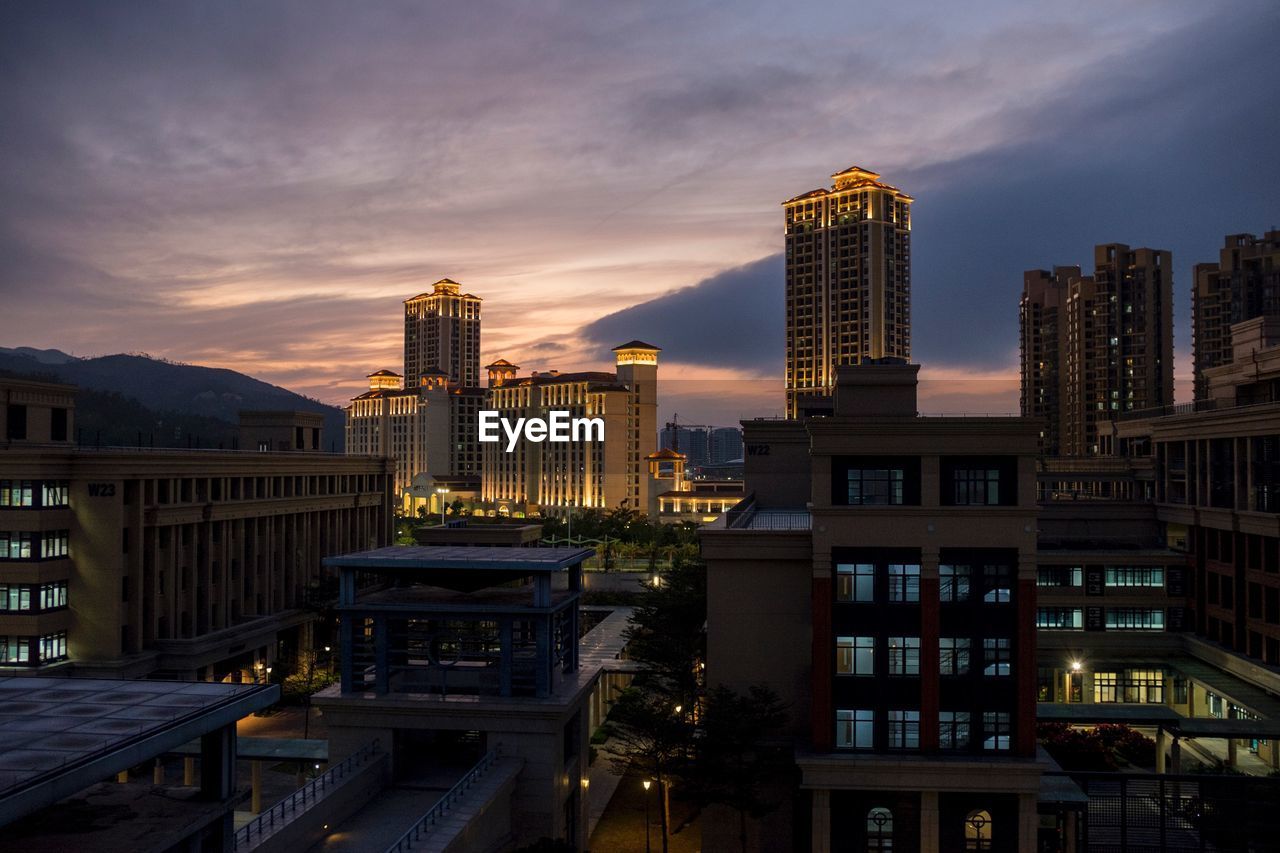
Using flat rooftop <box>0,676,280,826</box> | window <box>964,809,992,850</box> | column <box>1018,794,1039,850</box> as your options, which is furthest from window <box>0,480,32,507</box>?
column <box>1018,794,1039,850</box>

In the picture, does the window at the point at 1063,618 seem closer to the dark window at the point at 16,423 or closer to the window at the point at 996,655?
the window at the point at 996,655

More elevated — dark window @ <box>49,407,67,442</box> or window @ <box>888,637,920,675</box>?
dark window @ <box>49,407,67,442</box>

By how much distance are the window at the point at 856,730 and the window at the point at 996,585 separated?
5.67m

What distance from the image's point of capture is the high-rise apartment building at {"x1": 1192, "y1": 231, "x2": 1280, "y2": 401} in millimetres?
154375

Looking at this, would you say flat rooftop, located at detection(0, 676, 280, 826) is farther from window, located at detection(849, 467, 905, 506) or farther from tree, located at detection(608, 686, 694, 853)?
window, located at detection(849, 467, 905, 506)

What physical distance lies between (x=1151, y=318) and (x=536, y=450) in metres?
104

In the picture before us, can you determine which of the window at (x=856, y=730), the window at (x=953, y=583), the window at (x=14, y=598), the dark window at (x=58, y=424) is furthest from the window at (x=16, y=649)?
the window at (x=953, y=583)

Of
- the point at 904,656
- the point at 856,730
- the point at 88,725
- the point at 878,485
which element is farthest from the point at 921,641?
the point at 88,725

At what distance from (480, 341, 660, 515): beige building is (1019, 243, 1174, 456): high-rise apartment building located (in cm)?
6517

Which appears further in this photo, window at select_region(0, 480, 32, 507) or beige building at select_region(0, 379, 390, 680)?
beige building at select_region(0, 379, 390, 680)

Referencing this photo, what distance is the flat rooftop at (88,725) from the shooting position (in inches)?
584

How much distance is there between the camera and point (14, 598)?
158 feet

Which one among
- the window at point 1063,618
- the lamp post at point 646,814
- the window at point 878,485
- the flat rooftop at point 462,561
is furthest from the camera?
the window at point 1063,618

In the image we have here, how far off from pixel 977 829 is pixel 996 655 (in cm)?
570
